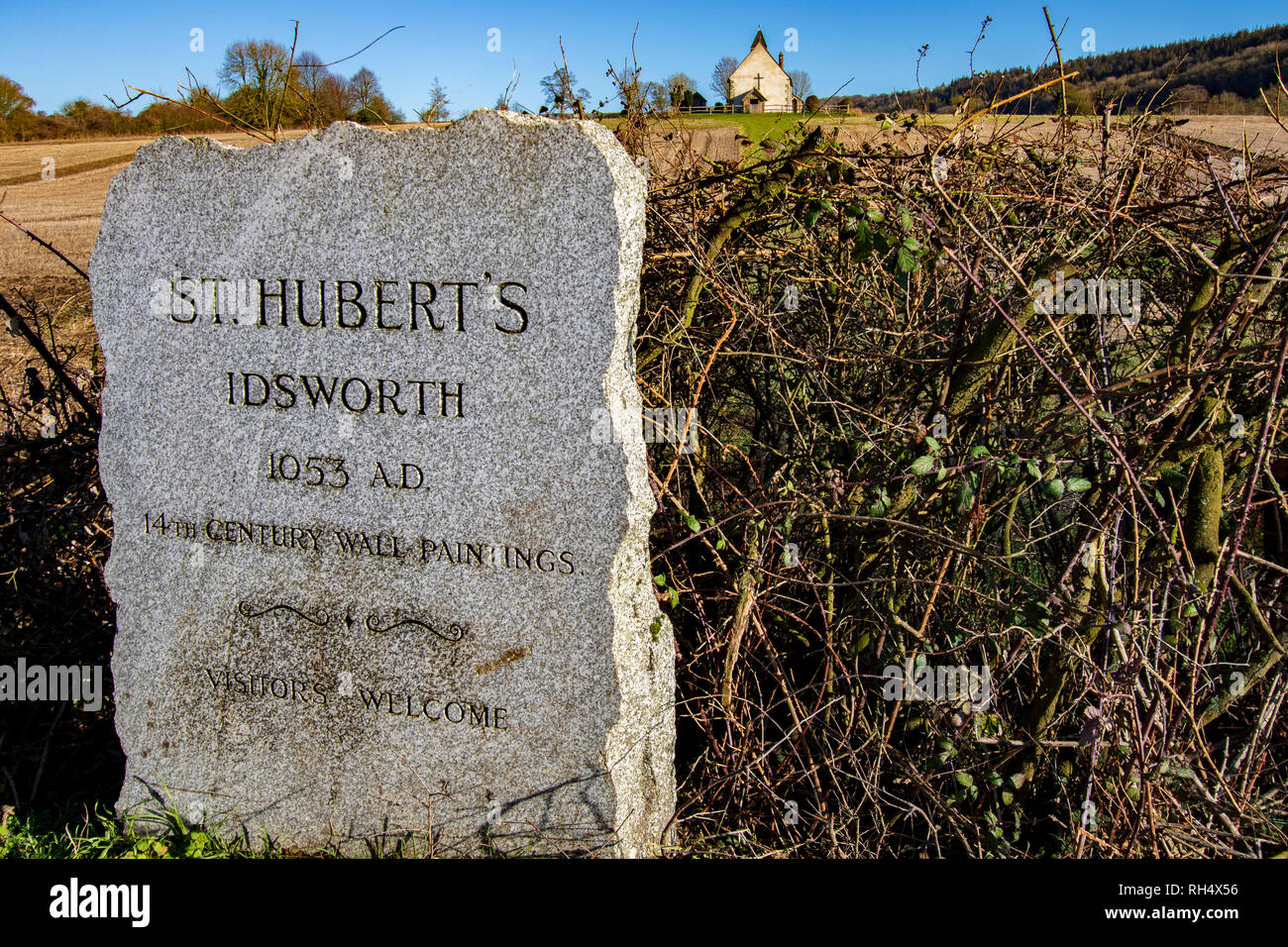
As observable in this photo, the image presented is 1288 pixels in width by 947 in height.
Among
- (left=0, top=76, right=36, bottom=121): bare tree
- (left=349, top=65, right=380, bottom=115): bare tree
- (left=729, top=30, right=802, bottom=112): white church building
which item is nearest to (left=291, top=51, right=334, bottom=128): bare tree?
(left=349, top=65, right=380, bottom=115): bare tree

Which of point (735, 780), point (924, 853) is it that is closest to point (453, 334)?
point (735, 780)

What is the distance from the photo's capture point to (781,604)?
2.98 metres

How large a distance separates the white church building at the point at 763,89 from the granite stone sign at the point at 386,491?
93cm

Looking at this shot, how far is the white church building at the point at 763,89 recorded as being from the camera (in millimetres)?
2875

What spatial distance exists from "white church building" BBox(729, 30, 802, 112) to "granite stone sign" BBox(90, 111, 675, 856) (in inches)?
36.6

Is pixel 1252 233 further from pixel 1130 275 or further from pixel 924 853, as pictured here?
pixel 924 853

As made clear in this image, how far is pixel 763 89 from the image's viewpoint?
3.28 m

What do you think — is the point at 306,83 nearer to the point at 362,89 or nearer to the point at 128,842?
the point at 362,89

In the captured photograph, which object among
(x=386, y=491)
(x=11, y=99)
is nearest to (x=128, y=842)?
(x=386, y=491)

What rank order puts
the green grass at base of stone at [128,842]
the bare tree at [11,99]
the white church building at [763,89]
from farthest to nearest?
1. the bare tree at [11,99]
2. the white church building at [763,89]
3. the green grass at base of stone at [128,842]

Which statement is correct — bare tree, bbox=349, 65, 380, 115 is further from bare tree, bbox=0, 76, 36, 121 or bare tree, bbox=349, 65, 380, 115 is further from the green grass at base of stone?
bare tree, bbox=0, 76, 36, 121

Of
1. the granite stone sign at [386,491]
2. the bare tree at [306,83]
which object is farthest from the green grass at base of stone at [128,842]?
the bare tree at [306,83]

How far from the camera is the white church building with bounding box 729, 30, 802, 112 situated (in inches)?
113

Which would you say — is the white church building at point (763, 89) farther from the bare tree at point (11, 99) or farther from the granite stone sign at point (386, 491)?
the bare tree at point (11, 99)
